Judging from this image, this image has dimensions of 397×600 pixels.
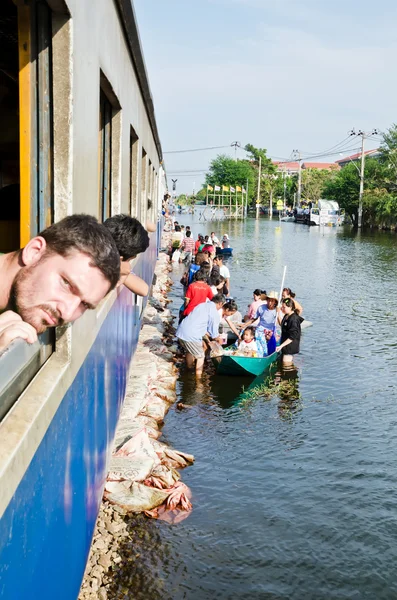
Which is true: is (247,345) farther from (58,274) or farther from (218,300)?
(58,274)

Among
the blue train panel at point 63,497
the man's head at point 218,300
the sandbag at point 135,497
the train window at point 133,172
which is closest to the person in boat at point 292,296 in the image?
the man's head at point 218,300

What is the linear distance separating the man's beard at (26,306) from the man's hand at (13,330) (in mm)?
98

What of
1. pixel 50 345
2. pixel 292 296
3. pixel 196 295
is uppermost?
pixel 50 345

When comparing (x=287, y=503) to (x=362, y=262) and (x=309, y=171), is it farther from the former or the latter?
(x=309, y=171)

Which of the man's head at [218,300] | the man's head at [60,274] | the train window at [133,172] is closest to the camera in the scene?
the man's head at [60,274]

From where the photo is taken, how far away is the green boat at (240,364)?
11031 mm

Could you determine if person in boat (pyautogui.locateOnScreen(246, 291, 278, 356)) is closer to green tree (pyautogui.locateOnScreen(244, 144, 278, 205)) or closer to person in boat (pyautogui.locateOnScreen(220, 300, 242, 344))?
person in boat (pyautogui.locateOnScreen(220, 300, 242, 344))

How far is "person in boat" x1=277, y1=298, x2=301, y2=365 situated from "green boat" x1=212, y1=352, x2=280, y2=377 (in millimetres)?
697

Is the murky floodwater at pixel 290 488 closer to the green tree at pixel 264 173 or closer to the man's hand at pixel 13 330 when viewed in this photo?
the man's hand at pixel 13 330

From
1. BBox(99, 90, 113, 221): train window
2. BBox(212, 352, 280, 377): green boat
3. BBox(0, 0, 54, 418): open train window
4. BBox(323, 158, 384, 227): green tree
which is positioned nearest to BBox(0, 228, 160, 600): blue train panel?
BBox(0, 0, 54, 418): open train window

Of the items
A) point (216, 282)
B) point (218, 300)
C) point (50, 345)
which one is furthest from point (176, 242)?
point (50, 345)

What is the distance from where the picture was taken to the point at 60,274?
209 cm

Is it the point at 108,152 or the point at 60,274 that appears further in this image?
the point at 108,152

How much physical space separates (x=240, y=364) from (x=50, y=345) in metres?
8.08
